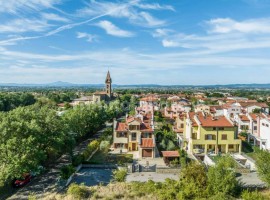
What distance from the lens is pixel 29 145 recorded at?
27891 mm

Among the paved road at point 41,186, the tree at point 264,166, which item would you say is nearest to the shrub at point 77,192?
the paved road at point 41,186

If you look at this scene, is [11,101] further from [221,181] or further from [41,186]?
[221,181]

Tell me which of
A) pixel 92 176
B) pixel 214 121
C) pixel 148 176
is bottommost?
pixel 92 176

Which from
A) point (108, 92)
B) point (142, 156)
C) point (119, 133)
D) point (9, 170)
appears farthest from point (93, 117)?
point (108, 92)

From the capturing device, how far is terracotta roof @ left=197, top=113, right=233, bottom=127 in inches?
1630

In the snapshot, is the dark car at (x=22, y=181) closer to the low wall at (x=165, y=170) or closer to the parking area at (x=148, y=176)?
the parking area at (x=148, y=176)

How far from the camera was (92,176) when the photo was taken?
1294 inches

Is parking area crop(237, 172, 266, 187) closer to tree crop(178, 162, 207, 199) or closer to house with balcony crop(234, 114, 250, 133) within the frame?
tree crop(178, 162, 207, 199)

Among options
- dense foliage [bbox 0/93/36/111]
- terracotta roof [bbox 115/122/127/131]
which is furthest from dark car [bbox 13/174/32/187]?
dense foliage [bbox 0/93/36/111]

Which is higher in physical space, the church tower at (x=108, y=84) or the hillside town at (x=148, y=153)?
the church tower at (x=108, y=84)

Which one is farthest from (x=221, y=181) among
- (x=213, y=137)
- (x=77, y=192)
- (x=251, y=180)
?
(x=213, y=137)

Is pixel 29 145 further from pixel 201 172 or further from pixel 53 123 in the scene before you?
pixel 201 172

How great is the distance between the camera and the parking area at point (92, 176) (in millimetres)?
30641

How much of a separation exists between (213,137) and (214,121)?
2499 millimetres
